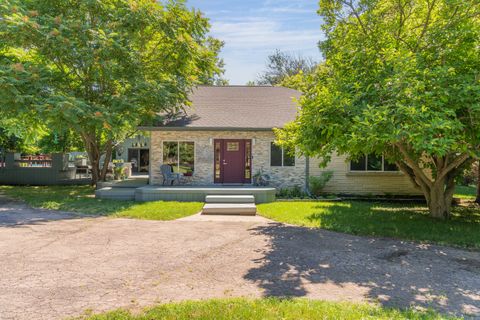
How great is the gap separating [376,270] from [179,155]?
10.4m

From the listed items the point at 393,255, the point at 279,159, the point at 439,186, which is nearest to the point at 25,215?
the point at 279,159

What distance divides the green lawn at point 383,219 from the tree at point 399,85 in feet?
3.30

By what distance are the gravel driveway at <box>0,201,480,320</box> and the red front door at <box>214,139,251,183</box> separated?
240 inches

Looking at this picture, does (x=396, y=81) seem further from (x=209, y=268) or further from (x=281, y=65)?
(x=281, y=65)

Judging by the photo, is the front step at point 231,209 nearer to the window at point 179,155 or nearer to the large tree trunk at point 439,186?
the window at point 179,155

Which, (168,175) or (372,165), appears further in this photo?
(372,165)

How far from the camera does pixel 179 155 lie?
1434 centimetres

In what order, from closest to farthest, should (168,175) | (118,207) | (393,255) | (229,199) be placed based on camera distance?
1. (393,255)
2. (118,207)
3. (229,199)
4. (168,175)

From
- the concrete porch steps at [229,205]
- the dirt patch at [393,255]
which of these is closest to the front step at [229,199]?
the concrete porch steps at [229,205]

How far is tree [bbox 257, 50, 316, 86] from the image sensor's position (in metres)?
40.2

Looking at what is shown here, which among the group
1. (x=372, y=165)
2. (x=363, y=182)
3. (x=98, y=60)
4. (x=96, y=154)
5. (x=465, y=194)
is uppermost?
(x=98, y=60)

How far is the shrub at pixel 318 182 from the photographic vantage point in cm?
1397

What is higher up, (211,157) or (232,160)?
(211,157)

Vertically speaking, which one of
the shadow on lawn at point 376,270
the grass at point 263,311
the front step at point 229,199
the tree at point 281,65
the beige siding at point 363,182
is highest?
A: the tree at point 281,65
